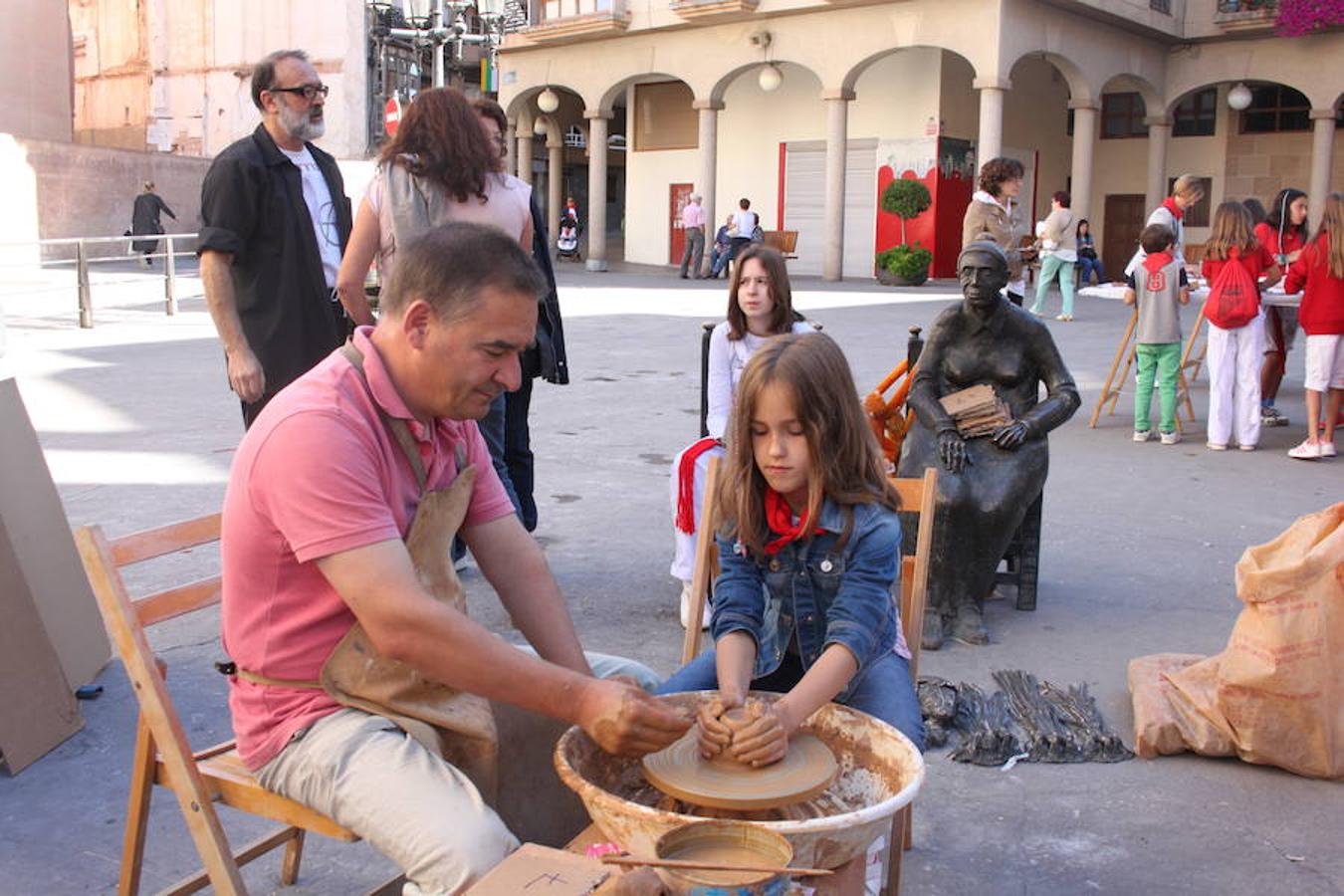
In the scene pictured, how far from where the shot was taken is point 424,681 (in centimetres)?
228

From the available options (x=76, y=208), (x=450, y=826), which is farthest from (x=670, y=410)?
(x=76, y=208)

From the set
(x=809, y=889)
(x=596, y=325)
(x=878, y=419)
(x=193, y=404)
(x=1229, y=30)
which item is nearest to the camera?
(x=809, y=889)

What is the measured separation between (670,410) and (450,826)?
7.92 metres

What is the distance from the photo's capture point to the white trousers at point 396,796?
6.67 ft

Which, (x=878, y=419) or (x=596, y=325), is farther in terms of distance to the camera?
(x=596, y=325)

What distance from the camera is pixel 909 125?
1061 inches

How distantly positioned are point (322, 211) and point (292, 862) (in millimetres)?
2446

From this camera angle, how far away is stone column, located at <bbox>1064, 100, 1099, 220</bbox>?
25.3m

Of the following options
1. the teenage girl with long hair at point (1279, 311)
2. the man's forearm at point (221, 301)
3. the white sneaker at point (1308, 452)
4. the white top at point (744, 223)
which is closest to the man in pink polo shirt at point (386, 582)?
the man's forearm at point (221, 301)

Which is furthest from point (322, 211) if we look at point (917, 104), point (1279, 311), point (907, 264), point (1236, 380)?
point (917, 104)

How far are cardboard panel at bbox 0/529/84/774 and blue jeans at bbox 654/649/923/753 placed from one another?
208 cm

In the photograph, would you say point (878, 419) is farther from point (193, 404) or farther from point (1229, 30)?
point (1229, 30)

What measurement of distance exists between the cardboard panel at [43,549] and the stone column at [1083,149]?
23.8m

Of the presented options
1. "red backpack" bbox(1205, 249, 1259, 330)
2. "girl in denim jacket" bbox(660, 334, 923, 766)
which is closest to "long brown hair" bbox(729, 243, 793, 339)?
"girl in denim jacket" bbox(660, 334, 923, 766)
